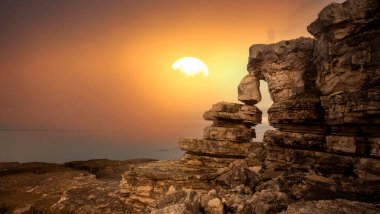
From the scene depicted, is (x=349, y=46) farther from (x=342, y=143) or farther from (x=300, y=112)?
(x=342, y=143)

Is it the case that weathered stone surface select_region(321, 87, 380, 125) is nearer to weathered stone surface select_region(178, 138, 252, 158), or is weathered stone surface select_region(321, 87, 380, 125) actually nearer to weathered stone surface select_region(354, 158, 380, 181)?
weathered stone surface select_region(354, 158, 380, 181)

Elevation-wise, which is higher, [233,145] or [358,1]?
[358,1]

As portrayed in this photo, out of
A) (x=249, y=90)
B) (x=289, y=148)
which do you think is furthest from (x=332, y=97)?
(x=249, y=90)

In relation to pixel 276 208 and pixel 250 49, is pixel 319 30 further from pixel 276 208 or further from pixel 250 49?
pixel 276 208

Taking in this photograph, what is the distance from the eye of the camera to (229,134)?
81.1ft

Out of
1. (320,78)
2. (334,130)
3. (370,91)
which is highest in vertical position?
(320,78)

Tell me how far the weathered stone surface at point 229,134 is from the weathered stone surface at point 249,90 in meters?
3.51

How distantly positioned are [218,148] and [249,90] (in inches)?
303

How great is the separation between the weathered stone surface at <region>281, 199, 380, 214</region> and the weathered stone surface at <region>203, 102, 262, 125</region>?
604 inches

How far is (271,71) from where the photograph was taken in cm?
2386

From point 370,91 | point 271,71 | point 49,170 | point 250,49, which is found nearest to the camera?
point 370,91

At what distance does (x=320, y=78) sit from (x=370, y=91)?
487cm

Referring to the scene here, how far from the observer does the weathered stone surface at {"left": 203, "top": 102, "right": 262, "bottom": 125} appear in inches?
1016

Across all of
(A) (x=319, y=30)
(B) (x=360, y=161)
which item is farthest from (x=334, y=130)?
(A) (x=319, y=30)
